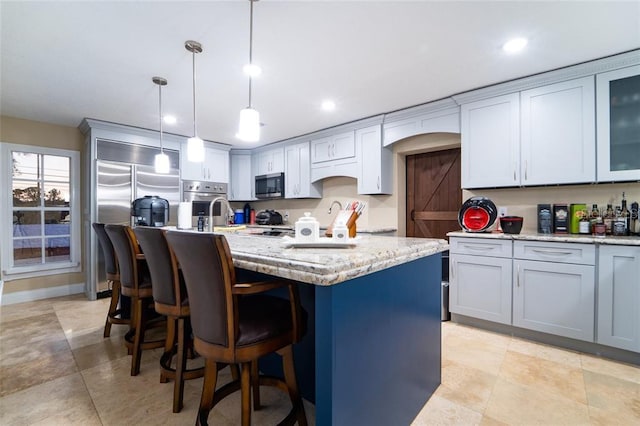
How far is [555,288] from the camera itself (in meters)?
2.44

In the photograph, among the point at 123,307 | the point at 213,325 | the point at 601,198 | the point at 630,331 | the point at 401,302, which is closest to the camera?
the point at 213,325

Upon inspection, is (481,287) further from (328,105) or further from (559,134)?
(328,105)

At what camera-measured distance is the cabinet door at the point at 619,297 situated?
213cm

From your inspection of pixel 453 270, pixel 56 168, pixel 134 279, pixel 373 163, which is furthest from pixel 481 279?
pixel 56 168

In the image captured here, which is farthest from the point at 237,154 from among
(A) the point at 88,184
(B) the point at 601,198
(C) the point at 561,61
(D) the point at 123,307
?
(B) the point at 601,198

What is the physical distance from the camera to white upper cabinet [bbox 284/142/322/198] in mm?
4789

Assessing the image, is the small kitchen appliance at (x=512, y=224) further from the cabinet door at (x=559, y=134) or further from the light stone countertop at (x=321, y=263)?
the light stone countertop at (x=321, y=263)

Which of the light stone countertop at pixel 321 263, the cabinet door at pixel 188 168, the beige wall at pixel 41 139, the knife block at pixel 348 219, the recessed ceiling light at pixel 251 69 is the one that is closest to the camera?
the light stone countertop at pixel 321 263

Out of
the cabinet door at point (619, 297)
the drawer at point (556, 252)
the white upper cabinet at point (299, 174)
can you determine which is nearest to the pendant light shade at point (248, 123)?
the drawer at point (556, 252)

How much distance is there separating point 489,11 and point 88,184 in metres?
4.79

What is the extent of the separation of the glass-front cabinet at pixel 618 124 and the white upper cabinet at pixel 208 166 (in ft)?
16.1

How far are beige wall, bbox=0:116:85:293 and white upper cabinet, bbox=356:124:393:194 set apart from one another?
402 centimetres

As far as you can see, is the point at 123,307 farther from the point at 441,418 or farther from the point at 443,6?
the point at 443,6

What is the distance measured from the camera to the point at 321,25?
1995mm
